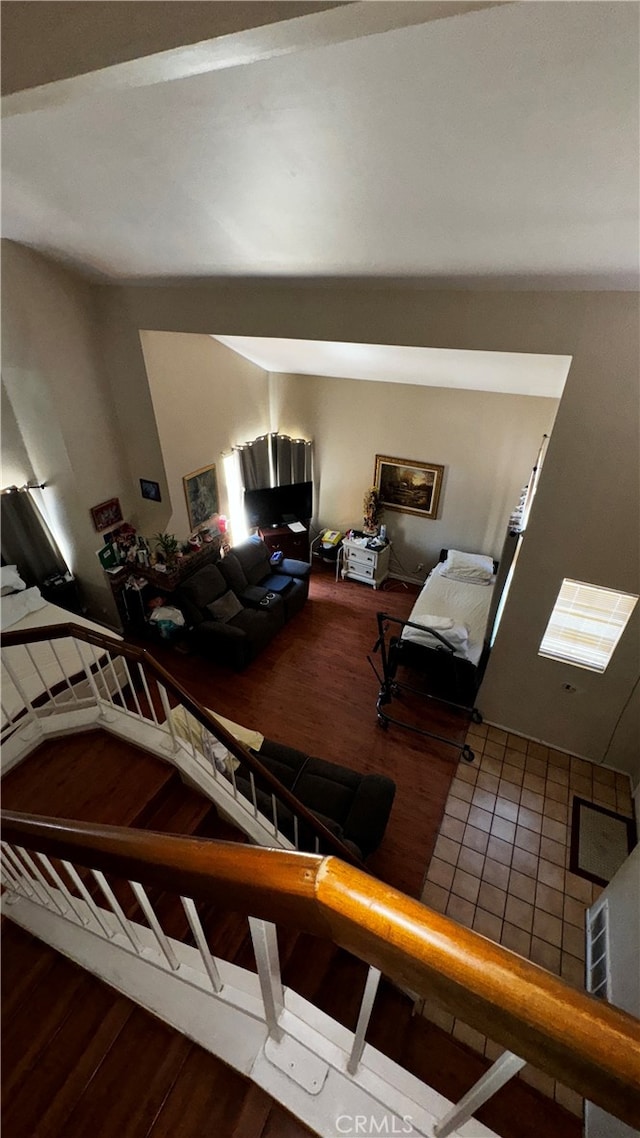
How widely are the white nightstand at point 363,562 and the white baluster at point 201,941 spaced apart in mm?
5488

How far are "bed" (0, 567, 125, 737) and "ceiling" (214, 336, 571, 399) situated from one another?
10.2ft

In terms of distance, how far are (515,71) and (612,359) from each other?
1.82m

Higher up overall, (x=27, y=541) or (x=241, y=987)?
(x=241, y=987)

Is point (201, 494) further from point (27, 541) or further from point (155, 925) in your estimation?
point (155, 925)

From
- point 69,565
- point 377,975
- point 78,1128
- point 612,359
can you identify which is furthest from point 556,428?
point 69,565

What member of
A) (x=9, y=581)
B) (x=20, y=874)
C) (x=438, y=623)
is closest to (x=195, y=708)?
(x=20, y=874)

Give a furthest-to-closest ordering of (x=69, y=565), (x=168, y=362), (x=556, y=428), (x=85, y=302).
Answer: (x=69, y=565) < (x=168, y=362) < (x=85, y=302) < (x=556, y=428)

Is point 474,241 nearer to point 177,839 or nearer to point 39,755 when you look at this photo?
point 177,839

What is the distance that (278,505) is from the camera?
661 centimetres

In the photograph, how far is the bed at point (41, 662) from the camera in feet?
10.3

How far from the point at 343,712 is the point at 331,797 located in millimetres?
1333

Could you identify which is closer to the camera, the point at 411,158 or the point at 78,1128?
the point at 78,1128

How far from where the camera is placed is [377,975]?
75cm

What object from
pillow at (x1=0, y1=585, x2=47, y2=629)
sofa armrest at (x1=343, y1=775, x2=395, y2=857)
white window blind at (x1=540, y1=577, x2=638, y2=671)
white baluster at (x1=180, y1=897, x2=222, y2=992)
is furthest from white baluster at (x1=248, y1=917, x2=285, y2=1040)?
pillow at (x1=0, y1=585, x2=47, y2=629)
